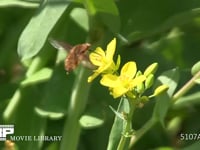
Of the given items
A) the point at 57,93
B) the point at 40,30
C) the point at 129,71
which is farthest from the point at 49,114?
the point at 129,71

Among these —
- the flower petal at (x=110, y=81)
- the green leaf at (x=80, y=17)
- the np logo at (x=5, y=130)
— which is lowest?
the np logo at (x=5, y=130)

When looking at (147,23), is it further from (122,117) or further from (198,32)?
(122,117)

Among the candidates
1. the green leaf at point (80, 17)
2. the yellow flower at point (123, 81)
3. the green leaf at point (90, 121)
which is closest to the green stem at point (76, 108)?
the green leaf at point (90, 121)

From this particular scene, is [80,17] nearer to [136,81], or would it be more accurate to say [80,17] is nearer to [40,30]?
[40,30]

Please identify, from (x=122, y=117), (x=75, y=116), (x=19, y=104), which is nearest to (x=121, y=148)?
(x=122, y=117)

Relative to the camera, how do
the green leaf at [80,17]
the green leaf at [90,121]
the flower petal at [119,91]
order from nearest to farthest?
the flower petal at [119,91], the green leaf at [90,121], the green leaf at [80,17]

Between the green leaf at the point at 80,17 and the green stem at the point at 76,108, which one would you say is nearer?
the green stem at the point at 76,108

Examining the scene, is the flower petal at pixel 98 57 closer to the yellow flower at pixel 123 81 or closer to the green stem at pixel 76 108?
the yellow flower at pixel 123 81
